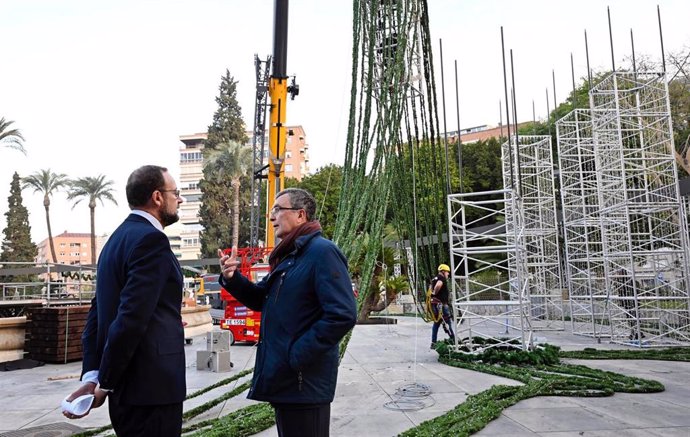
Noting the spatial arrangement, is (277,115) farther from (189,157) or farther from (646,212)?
(189,157)

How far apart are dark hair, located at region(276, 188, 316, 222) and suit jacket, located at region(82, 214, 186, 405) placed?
644 mm

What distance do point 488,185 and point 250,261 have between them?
24229 mm

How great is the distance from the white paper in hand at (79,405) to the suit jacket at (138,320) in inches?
4.3

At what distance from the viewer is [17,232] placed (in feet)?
134

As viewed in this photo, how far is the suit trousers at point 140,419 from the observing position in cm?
203

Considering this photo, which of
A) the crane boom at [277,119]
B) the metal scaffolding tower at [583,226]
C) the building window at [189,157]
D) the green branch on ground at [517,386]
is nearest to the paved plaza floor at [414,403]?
the green branch on ground at [517,386]

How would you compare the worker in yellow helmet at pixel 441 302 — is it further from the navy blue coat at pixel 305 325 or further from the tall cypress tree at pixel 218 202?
the tall cypress tree at pixel 218 202

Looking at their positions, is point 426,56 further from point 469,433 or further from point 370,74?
point 469,433

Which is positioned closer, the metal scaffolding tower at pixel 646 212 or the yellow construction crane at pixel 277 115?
the metal scaffolding tower at pixel 646 212

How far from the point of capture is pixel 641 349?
9.73 meters

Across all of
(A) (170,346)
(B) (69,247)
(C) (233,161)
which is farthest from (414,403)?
(B) (69,247)

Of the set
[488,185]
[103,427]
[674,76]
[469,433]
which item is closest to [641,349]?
[469,433]

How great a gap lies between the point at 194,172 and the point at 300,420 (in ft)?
234

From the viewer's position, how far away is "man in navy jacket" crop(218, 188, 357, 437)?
86.0 inches
